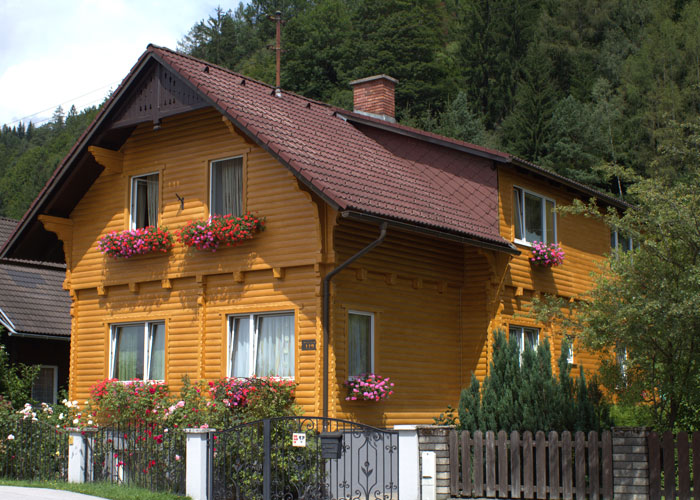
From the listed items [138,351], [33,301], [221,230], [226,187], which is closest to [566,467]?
[221,230]

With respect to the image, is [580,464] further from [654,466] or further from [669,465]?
[669,465]

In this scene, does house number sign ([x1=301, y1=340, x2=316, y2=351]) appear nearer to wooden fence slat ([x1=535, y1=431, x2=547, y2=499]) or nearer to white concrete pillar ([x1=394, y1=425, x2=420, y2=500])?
white concrete pillar ([x1=394, y1=425, x2=420, y2=500])

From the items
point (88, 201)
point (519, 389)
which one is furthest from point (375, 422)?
point (88, 201)

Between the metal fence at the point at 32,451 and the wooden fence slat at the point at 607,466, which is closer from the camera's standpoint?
the wooden fence slat at the point at 607,466

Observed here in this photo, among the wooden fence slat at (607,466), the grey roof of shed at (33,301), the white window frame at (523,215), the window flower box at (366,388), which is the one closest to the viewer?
the wooden fence slat at (607,466)

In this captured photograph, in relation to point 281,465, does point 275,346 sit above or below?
above

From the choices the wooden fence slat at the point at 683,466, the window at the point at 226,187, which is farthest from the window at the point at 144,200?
the wooden fence slat at the point at 683,466

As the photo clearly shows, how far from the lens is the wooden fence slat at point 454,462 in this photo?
13.5 metres

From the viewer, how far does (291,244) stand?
1595 centimetres

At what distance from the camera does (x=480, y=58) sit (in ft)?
216

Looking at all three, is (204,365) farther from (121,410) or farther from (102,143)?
(102,143)

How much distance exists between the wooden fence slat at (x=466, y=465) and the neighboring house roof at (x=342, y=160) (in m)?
3.93

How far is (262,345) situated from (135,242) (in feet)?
12.1

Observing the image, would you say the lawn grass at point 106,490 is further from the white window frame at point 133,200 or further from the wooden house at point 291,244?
the white window frame at point 133,200
